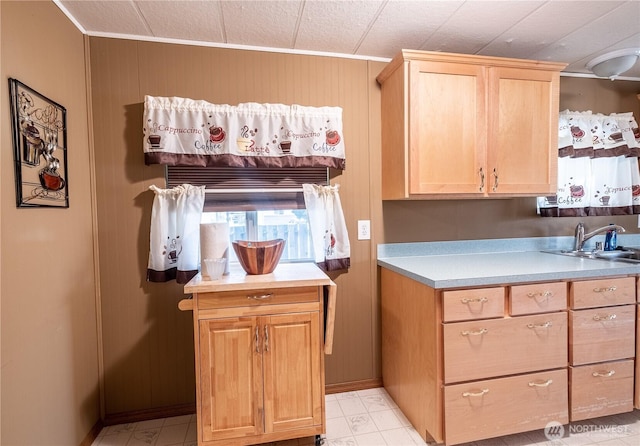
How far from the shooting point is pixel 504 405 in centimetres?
164

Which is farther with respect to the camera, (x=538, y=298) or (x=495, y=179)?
(x=495, y=179)

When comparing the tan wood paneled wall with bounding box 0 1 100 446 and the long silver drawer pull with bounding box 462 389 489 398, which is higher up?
the tan wood paneled wall with bounding box 0 1 100 446

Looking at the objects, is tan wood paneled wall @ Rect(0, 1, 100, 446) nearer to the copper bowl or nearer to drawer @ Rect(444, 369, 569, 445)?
the copper bowl

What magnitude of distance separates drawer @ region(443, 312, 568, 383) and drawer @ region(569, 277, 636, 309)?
13cm

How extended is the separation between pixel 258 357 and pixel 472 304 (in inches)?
44.0

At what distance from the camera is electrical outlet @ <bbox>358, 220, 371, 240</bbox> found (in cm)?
222

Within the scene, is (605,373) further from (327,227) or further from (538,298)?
(327,227)

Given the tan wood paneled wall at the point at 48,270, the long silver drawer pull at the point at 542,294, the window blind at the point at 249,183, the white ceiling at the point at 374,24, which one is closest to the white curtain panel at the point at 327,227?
the window blind at the point at 249,183

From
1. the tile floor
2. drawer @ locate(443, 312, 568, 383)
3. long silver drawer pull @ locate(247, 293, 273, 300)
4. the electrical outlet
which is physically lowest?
the tile floor

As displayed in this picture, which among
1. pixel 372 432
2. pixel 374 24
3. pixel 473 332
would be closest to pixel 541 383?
pixel 473 332

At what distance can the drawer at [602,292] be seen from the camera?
1706 millimetres

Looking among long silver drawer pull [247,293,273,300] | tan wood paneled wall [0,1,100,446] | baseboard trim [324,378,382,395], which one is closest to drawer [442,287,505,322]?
long silver drawer pull [247,293,273,300]

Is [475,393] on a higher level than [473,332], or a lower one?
lower

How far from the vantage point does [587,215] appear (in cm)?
246
